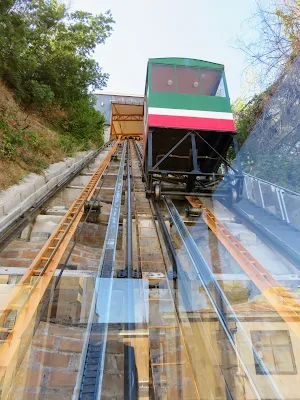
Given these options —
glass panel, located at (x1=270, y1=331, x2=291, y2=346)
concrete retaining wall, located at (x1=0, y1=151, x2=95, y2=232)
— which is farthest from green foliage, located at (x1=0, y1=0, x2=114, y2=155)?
glass panel, located at (x1=270, y1=331, x2=291, y2=346)

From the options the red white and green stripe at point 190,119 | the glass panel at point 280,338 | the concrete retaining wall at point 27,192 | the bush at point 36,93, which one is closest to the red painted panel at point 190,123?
the red white and green stripe at point 190,119

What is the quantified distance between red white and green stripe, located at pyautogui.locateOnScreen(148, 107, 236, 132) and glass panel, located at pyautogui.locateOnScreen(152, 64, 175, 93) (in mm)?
607

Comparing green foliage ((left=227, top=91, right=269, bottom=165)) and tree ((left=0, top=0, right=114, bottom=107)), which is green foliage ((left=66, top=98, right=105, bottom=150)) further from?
green foliage ((left=227, top=91, right=269, bottom=165))

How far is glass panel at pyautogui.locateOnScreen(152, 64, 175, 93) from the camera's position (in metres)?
5.96

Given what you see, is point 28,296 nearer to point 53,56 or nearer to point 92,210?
point 92,210

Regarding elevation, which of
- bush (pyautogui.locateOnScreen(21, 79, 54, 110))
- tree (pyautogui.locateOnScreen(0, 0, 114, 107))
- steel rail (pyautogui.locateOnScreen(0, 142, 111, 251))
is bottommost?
Answer: steel rail (pyautogui.locateOnScreen(0, 142, 111, 251))

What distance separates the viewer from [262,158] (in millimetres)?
8719

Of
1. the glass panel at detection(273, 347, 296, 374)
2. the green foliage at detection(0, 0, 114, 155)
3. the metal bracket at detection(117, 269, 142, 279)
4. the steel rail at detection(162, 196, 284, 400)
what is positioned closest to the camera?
the steel rail at detection(162, 196, 284, 400)

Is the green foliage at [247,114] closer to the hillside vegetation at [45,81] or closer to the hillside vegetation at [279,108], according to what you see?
the hillside vegetation at [279,108]

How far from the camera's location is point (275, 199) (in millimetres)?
5051

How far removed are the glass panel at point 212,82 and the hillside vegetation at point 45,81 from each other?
426 cm

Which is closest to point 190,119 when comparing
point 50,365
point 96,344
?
point 96,344

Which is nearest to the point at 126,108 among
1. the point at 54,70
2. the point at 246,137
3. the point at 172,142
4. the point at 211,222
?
the point at 54,70

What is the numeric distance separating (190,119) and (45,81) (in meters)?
8.26
